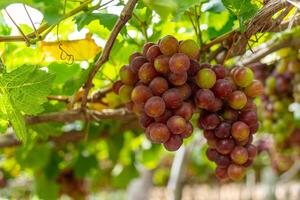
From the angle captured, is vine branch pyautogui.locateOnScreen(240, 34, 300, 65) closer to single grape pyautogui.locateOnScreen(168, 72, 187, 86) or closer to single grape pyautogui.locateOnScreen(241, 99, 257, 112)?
single grape pyautogui.locateOnScreen(241, 99, 257, 112)

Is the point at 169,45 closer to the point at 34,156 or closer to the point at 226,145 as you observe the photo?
the point at 226,145

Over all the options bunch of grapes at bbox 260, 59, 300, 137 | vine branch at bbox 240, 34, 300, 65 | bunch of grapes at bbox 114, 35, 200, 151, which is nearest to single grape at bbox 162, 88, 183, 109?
bunch of grapes at bbox 114, 35, 200, 151

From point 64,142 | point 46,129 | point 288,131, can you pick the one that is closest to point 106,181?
point 64,142

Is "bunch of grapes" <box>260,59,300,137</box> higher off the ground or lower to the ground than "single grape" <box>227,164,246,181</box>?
lower

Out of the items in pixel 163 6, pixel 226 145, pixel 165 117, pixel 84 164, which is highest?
pixel 163 6

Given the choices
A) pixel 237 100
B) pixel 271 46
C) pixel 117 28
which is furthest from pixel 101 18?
pixel 271 46

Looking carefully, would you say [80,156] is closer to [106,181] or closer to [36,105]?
[106,181]
